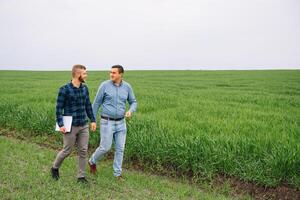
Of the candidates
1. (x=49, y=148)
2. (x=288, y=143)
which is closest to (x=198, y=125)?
(x=288, y=143)

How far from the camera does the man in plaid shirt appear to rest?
561cm

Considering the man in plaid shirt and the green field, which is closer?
the man in plaid shirt

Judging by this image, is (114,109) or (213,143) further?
(213,143)

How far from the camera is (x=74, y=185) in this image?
5.61m

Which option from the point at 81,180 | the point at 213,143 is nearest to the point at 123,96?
the point at 81,180

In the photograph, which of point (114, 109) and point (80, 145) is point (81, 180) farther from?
point (114, 109)

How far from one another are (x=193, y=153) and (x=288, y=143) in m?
1.76

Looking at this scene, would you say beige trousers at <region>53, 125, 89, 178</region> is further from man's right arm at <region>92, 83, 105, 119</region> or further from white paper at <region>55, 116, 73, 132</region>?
man's right arm at <region>92, 83, 105, 119</region>

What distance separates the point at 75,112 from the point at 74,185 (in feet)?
3.97

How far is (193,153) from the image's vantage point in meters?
6.56

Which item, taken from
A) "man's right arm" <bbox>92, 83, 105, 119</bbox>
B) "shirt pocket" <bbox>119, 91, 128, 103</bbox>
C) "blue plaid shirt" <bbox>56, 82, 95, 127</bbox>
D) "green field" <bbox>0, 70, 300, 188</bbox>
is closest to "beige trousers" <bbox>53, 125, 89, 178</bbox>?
"blue plaid shirt" <bbox>56, 82, 95, 127</bbox>

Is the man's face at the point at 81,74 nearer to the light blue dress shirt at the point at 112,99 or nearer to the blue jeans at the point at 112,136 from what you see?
the light blue dress shirt at the point at 112,99

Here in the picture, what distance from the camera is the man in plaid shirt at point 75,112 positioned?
5609mm

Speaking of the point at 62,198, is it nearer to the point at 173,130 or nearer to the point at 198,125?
the point at 173,130
